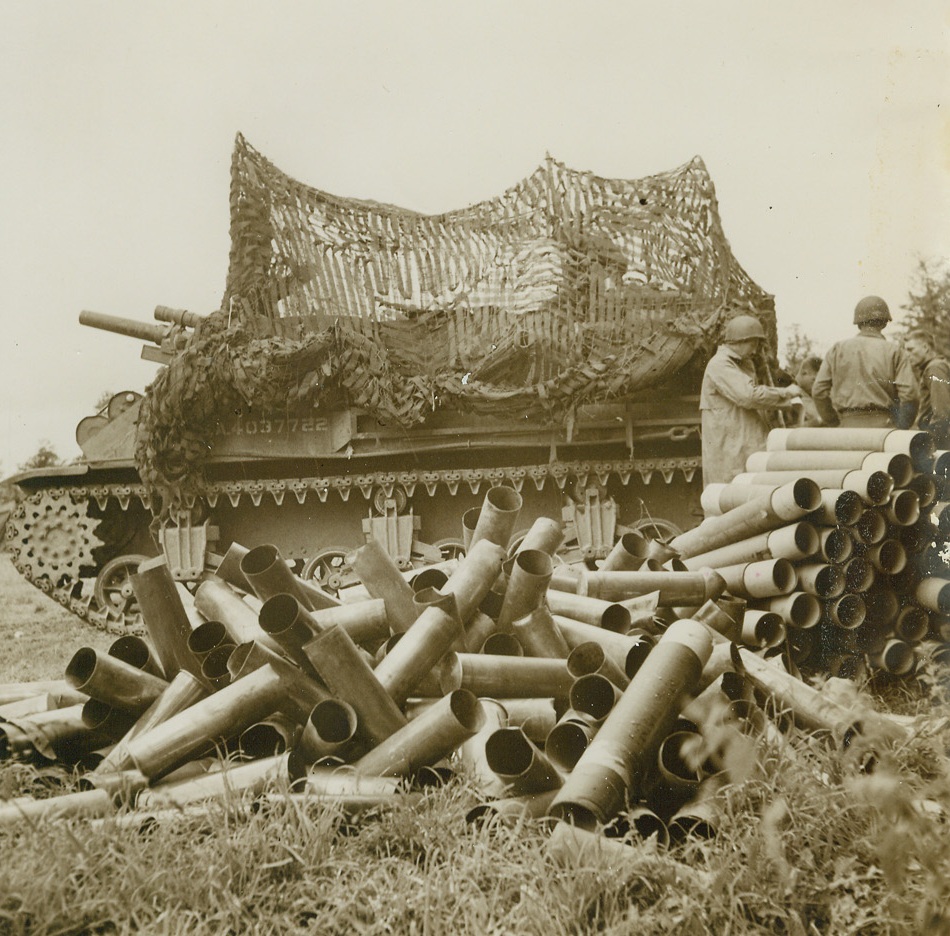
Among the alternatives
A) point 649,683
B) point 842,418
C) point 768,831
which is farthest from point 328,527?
point 768,831

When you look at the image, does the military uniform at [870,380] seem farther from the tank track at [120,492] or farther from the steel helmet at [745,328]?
the tank track at [120,492]

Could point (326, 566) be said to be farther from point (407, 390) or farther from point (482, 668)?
point (482, 668)

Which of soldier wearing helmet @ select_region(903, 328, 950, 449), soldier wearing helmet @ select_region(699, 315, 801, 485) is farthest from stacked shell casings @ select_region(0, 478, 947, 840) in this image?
soldier wearing helmet @ select_region(699, 315, 801, 485)

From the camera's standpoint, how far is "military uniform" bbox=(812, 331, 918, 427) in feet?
26.1

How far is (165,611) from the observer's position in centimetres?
492

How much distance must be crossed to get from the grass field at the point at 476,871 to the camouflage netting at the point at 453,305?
763 centimetres

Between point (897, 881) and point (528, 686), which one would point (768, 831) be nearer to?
point (897, 881)

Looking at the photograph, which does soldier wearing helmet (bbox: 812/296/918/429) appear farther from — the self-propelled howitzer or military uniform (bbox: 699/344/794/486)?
the self-propelled howitzer

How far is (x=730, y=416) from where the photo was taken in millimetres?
8703

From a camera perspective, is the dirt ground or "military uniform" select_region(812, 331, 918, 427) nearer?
"military uniform" select_region(812, 331, 918, 427)

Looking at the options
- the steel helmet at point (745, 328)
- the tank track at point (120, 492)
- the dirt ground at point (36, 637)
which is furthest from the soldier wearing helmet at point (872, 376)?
the dirt ground at point (36, 637)

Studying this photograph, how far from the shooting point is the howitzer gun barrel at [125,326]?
12594 mm

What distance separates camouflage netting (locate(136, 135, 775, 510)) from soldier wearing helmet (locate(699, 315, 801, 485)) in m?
1.96

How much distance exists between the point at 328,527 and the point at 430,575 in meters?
7.09
